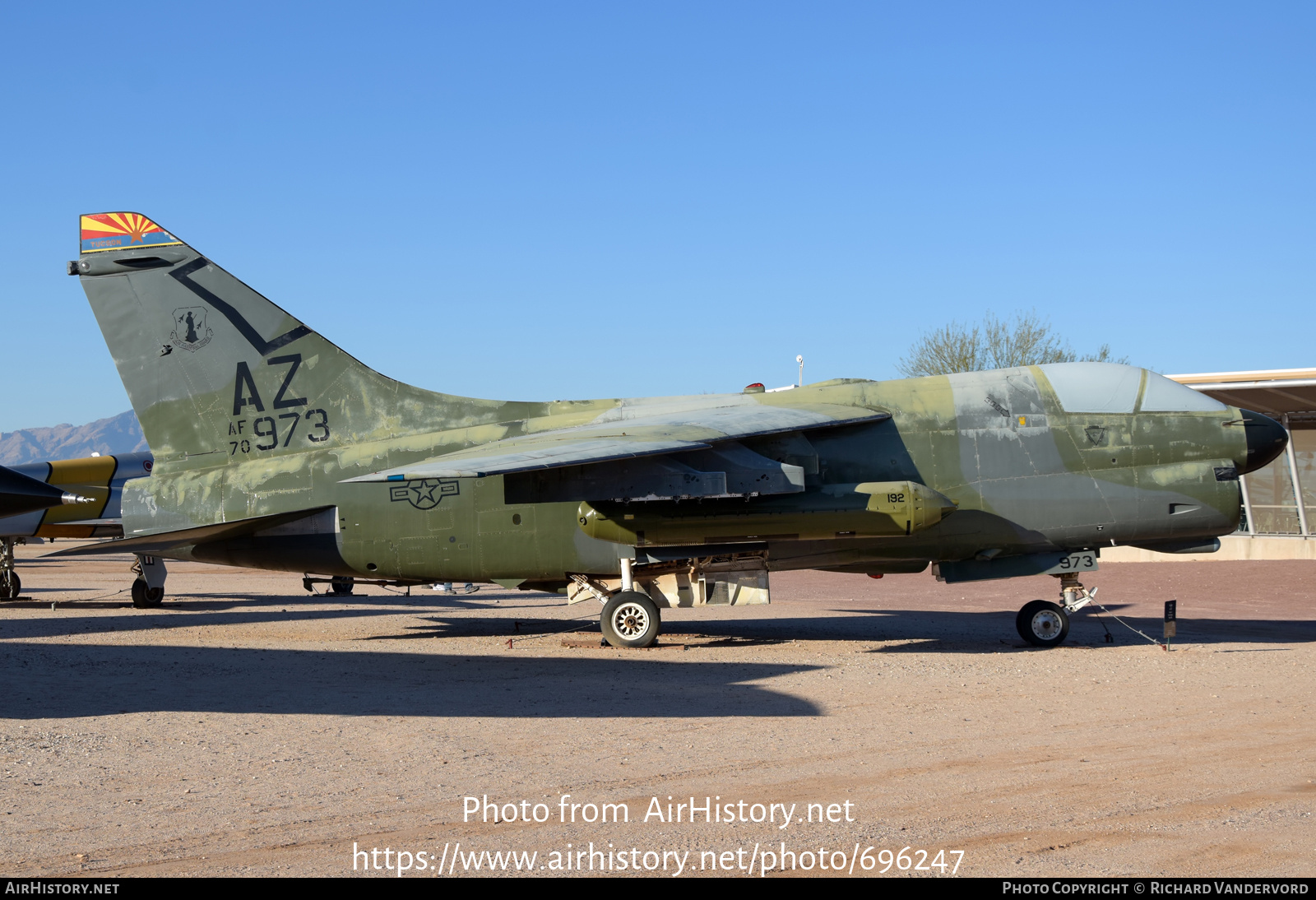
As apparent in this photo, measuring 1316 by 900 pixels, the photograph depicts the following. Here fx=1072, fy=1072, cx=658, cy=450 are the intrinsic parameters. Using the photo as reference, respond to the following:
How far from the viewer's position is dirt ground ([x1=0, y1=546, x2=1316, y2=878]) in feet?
20.2

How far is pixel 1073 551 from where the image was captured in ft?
54.5

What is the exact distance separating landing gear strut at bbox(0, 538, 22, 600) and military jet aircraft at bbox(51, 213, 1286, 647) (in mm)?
12742

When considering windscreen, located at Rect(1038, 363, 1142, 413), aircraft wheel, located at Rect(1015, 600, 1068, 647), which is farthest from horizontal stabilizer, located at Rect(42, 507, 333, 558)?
windscreen, located at Rect(1038, 363, 1142, 413)

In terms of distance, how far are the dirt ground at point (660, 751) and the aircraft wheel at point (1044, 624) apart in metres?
0.38

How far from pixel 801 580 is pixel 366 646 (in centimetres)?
2193

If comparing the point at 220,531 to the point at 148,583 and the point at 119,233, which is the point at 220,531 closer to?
the point at 119,233

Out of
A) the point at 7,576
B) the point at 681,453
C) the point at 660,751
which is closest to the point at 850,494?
the point at 681,453

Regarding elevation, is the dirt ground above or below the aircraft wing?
below

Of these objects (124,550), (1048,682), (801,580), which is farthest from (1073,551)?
(801,580)

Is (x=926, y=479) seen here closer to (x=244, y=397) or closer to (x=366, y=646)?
(x=366, y=646)

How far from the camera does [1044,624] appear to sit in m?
16.7

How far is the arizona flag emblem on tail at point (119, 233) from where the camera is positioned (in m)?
17.8

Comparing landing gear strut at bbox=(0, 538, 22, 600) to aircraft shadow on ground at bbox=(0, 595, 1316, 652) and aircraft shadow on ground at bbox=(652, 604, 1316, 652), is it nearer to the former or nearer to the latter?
aircraft shadow on ground at bbox=(0, 595, 1316, 652)

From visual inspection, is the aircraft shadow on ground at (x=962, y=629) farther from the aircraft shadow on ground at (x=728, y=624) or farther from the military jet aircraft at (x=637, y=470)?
the military jet aircraft at (x=637, y=470)
